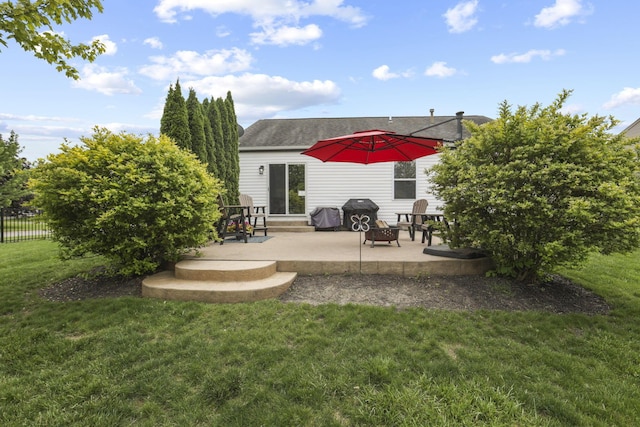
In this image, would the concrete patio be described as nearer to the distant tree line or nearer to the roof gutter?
the distant tree line

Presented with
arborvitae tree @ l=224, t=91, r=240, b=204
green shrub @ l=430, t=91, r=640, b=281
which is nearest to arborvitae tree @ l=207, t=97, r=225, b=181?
arborvitae tree @ l=224, t=91, r=240, b=204

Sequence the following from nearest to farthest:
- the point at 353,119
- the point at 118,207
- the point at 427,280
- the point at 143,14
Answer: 1. the point at 118,207
2. the point at 427,280
3. the point at 143,14
4. the point at 353,119

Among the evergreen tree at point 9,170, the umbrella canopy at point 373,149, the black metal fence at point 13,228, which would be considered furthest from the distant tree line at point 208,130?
the evergreen tree at point 9,170

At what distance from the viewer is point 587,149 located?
3.59 metres

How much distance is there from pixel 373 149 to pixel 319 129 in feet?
20.3

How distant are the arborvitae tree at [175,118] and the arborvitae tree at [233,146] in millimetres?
2760

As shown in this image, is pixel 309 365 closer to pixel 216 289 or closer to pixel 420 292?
pixel 216 289

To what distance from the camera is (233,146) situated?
9.88 metres

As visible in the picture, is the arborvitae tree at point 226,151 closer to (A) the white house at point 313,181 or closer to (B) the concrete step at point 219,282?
(A) the white house at point 313,181

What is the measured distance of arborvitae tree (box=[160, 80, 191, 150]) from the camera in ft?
21.9

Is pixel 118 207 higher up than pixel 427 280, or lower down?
higher up

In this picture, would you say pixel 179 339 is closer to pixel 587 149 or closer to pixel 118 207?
pixel 118 207

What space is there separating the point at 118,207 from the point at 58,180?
0.95 metres

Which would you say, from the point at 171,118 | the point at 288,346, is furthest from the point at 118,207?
the point at 171,118
